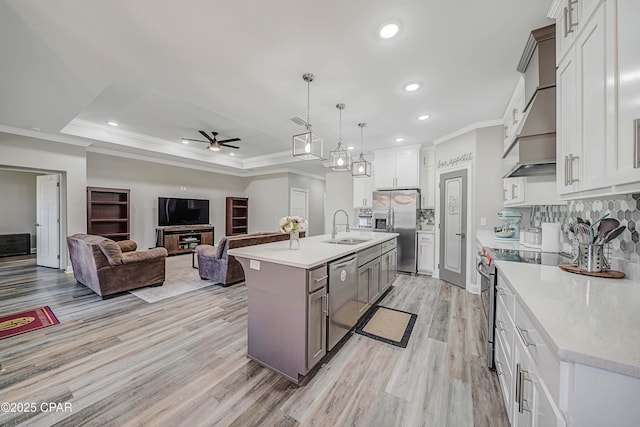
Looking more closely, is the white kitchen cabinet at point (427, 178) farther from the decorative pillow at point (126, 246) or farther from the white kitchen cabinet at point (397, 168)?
the decorative pillow at point (126, 246)

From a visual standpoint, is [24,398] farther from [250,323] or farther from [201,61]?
[201,61]

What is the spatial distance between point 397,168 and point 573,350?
193 inches

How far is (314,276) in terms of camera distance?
187 centimetres

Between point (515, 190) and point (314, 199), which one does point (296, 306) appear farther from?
point (314, 199)

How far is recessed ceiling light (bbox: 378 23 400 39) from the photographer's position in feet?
6.21

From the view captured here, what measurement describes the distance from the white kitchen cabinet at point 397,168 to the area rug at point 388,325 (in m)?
2.86

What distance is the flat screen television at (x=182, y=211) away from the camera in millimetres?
6586

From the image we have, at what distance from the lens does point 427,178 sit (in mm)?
5125

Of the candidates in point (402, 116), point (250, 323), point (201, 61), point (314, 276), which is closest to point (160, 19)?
point (201, 61)

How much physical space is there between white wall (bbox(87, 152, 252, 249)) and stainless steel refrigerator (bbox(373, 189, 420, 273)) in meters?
5.66

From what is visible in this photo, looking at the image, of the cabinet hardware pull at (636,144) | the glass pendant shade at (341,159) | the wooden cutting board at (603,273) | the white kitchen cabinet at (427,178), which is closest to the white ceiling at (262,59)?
the glass pendant shade at (341,159)

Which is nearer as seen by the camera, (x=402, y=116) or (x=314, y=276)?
(x=314, y=276)

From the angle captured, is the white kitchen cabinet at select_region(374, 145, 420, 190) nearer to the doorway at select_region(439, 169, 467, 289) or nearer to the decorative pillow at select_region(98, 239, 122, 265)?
the doorway at select_region(439, 169, 467, 289)

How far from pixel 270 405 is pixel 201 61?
9.91 ft
